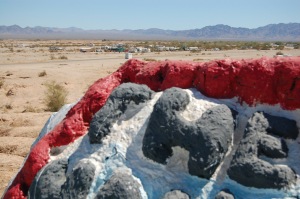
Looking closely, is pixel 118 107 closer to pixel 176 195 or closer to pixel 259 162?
pixel 176 195

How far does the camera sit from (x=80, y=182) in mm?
4500

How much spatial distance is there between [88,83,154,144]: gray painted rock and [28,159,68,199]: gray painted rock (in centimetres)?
51

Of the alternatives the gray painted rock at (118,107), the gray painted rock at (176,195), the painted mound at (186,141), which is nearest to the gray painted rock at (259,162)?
the painted mound at (186,141)

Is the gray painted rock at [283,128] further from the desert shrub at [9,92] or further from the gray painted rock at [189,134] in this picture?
the desert shrub at [9,92]

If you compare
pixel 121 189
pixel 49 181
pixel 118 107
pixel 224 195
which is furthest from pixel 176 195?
pixel 49 181

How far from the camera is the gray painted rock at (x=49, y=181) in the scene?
4.67m

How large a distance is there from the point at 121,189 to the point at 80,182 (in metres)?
0.53

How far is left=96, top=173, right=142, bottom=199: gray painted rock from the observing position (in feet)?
13.9

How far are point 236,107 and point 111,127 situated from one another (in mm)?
1511

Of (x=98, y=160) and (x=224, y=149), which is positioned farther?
(x=98, y=160)

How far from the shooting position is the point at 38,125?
12422mm

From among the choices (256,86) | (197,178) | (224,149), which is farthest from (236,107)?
(197,178)

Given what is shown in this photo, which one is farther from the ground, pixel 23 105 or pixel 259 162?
pixel 259 162

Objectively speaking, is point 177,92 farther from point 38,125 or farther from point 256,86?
point 38,125
